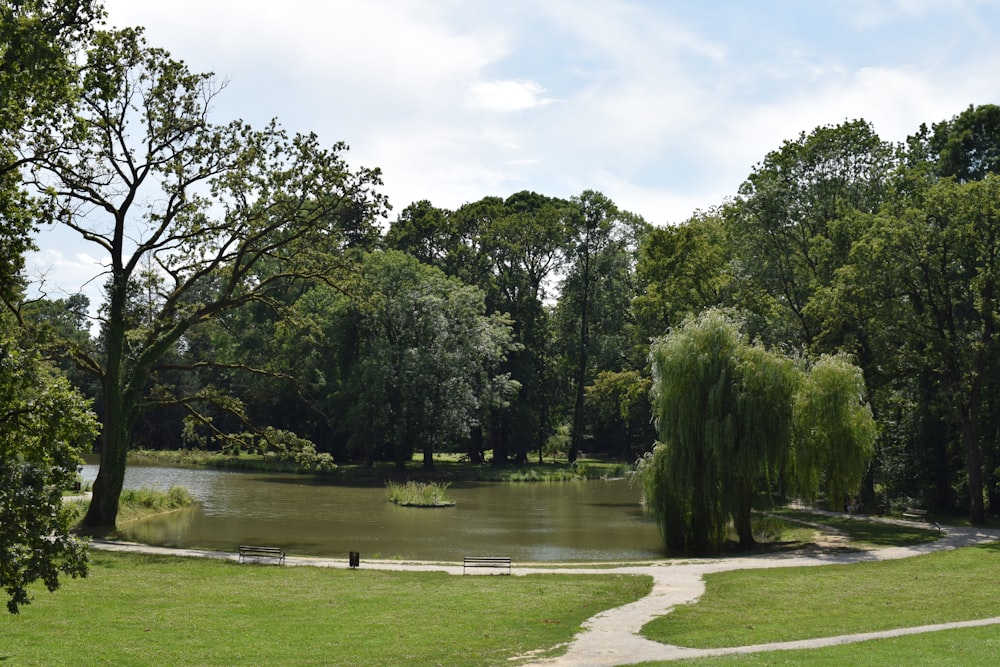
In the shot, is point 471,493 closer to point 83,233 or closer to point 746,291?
point 746,291

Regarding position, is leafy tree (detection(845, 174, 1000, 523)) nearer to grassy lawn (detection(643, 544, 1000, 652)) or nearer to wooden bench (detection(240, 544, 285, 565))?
grassy lawn (detection(643, 544, 1000, 652))

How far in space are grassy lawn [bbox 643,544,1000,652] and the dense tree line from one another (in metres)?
6.91

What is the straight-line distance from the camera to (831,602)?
64.6 ft

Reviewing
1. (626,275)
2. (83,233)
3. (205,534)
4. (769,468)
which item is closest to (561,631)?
(769,468)

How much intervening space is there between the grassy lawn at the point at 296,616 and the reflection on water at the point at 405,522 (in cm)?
667

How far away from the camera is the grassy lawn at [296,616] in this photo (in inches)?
566

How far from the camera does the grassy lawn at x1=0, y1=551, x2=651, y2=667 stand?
1438cm

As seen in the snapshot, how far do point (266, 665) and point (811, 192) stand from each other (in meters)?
40.0

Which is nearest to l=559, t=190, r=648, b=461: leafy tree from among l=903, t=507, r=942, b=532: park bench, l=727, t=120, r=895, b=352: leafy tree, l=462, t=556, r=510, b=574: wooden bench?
l=727, t=120, r=895, b=352: leafy tree

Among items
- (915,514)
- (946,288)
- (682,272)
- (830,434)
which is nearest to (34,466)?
(830,434)

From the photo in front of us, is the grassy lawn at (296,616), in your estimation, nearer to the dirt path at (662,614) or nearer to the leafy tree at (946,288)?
the dirt path at (662,614)

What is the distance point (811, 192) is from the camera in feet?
152

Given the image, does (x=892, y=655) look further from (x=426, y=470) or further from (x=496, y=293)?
(x=496, y=293)

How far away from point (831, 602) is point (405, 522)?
21.7 metres
